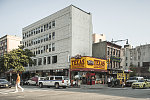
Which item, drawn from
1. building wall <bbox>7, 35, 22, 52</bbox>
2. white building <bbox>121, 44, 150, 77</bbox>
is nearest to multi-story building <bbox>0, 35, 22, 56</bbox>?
building wall <bbox>7, 35, 22, 52</bbox>

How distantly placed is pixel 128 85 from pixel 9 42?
2027 inches

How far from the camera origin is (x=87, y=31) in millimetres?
39375

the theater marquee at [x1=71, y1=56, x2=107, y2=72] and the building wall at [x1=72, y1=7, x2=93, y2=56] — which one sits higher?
the building wall at [x1=72, y1=7, x2=93, y2=56]

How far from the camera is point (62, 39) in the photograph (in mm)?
37500

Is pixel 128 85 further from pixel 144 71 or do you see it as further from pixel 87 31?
pixel 144 71

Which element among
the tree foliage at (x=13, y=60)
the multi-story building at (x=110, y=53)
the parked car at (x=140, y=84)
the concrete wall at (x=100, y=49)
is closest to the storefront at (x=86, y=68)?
the multi-story building at (x=110, y=53)

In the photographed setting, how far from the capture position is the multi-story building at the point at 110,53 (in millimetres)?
39781

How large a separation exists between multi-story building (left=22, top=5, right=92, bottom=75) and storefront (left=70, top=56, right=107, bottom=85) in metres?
1.76

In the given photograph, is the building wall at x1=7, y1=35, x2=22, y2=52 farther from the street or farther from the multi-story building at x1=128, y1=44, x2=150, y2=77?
the street

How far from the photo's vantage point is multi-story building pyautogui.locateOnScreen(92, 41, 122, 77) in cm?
3978

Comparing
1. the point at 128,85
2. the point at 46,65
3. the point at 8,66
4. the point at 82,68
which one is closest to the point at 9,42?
the point at 46,65

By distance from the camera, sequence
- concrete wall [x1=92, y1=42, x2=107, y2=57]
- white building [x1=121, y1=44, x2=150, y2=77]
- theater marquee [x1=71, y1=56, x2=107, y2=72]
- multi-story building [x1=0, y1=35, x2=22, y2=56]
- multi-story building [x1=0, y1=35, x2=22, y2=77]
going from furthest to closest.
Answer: white building [x1=121, y1=44, x2=150, y2=77] → multi-story building [x1=0, y1=35, x2=22, y2=56] → multi-story building [x1=0, y1=35, x2=22, y2=77] → concrete wall [x1=92, y1=42, x2=107, y2=57] → theater marquee [x1=71, y1=56, x2=107, y2=72]

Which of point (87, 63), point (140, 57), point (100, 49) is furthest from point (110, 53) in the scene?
point (140, 57)

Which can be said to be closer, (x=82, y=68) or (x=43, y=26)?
(x=82, y=68)
